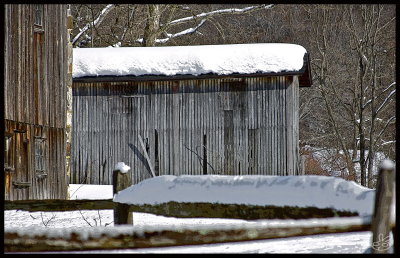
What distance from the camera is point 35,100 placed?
13930 millimetres

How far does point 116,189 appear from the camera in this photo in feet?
23.0

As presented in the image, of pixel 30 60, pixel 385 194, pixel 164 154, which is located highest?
pixel 30 60

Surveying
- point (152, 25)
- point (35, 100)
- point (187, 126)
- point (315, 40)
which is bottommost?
point (187, 126)

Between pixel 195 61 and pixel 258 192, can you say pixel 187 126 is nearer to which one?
pixel 195 61

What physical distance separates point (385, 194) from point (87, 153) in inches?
652

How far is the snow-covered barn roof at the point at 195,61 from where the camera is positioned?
19062 millimetres

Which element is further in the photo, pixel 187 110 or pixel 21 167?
pixel 187 110

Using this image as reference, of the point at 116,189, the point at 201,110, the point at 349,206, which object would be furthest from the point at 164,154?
the point at 349,206

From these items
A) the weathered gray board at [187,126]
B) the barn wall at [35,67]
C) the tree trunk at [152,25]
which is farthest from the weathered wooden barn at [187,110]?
the tree trunk at [152,25]

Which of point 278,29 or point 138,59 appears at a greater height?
point 278,29

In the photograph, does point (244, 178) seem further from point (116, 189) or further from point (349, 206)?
point (116, 189)

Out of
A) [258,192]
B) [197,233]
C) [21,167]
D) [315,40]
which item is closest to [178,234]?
[197,233]

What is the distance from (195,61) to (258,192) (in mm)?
13786

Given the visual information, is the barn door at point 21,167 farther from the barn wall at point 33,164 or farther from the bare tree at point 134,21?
A: the bare tree at point 134,21
